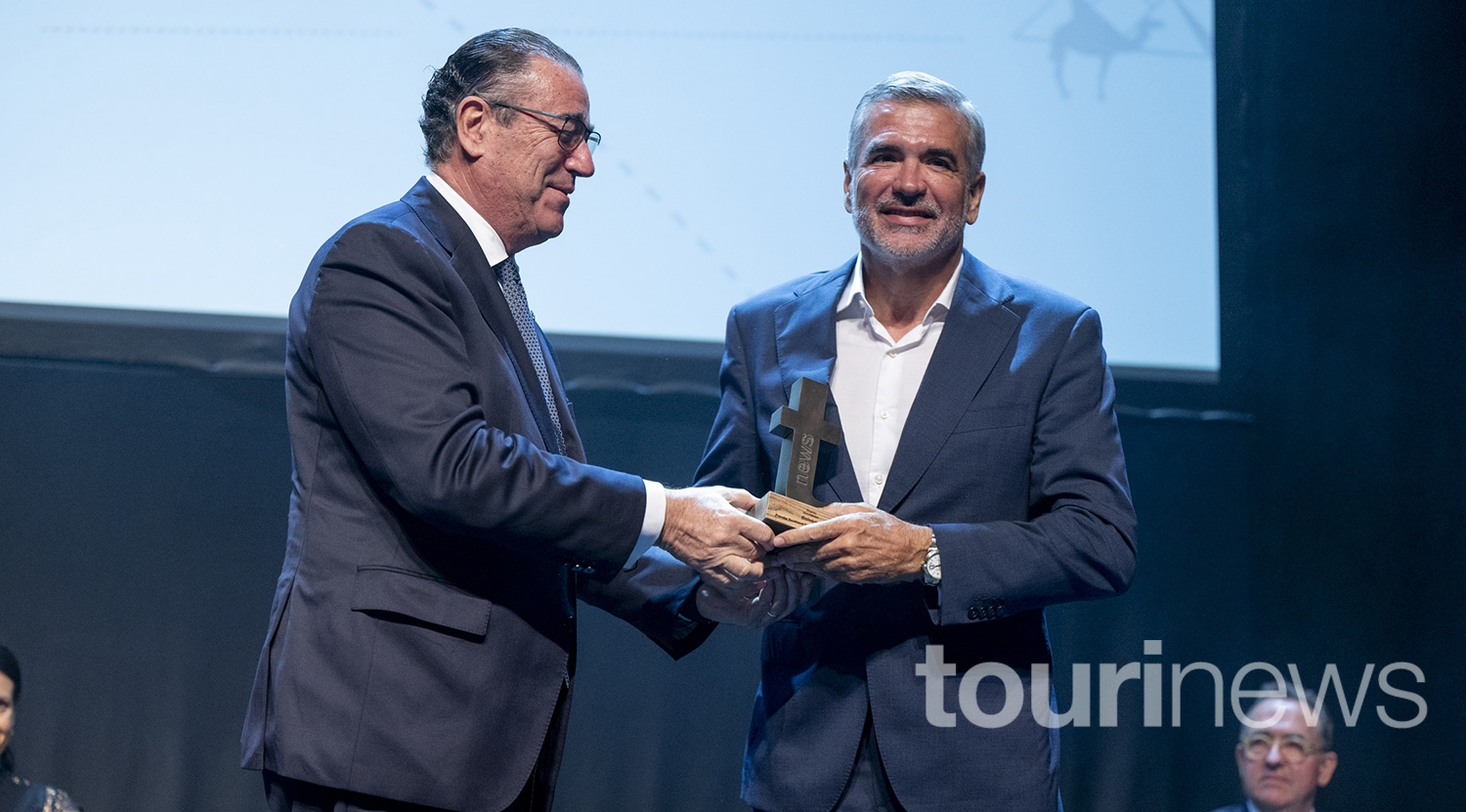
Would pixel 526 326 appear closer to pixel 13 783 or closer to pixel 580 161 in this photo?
pixel 580 161

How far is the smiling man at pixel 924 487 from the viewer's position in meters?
1.65

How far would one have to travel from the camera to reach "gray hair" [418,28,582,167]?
1891 millimetres

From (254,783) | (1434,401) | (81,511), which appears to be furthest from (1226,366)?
(81,511)

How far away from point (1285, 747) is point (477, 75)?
97.0 inches

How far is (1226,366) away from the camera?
3045 mm

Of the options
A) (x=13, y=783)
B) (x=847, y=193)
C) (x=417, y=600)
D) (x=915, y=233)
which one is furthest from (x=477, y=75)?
(x=13, y=783)

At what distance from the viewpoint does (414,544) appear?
1571mm

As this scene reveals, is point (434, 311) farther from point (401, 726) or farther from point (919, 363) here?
point (919, 363)

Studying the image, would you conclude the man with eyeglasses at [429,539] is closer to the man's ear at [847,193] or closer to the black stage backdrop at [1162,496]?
the man's ear at [847,193]

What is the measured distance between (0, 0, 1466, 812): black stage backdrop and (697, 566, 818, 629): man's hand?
1.18 metres

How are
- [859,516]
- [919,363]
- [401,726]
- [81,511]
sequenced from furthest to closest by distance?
[81,511]
[919,363]
[859,516]
[401,726]

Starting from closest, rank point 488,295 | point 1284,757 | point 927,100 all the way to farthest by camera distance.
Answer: point 488,295
point 927,100
point 1284,757

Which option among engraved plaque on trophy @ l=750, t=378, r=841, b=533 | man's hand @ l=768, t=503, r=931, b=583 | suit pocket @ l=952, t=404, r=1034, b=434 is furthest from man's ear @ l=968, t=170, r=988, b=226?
man's hand @ l=768, t=503, r=931, b=583

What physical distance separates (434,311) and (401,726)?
56cm
